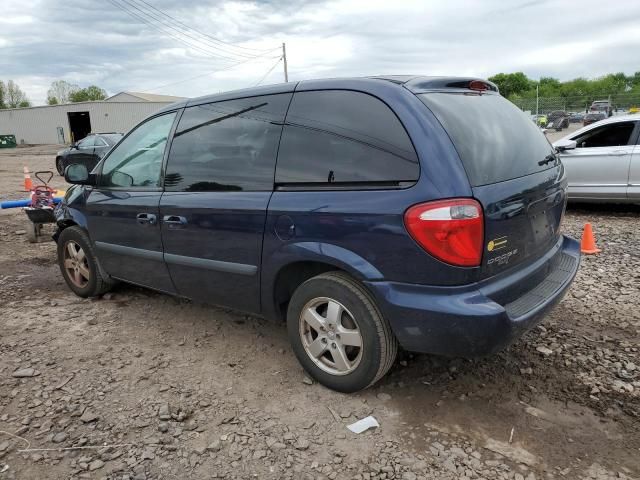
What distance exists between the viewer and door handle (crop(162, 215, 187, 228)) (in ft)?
11.3

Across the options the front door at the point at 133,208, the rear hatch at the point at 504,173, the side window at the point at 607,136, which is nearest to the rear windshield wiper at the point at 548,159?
the rear hatch at the point at 504,173

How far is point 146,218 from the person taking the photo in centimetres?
372

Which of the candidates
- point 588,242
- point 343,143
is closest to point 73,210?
point 343,143

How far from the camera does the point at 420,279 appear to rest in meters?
2.47

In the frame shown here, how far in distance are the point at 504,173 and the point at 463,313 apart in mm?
819

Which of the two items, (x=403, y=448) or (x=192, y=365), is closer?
(x=403, y=448)

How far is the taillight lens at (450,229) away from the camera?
236 cm

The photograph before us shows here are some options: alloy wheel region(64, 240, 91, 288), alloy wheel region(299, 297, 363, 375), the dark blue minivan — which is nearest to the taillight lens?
the dark blue minivan

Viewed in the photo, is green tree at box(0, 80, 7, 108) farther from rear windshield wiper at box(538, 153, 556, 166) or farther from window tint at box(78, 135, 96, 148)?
rear windshield wiper at box(538, 153, 556, 166)

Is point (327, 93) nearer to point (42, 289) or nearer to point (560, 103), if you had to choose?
point (42, 289)

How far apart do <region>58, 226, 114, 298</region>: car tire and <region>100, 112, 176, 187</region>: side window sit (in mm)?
690

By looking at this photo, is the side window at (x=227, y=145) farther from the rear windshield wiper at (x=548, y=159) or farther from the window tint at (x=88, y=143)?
the window tint at (x=88, y=143)

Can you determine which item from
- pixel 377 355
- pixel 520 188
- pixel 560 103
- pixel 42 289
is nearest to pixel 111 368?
pixel 377 355

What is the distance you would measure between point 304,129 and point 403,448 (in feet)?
6.04
